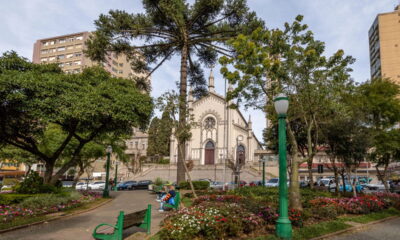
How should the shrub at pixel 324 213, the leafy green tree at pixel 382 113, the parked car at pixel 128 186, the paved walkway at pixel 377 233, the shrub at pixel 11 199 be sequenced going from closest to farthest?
the paved walkway at pixel 377 233
the shrub at pixel 324 213
the shrub at pixel 11 199
the leafy green tree at pixel 382 113
the parked car at pixel 128 186

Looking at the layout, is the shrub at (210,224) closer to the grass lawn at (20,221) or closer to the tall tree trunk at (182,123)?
the grass lawn at (20,221)

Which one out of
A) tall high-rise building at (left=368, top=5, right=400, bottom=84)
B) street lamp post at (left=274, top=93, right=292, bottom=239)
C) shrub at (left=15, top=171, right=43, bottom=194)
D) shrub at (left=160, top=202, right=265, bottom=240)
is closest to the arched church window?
tall high-rise building at (left=368, top=5, right=400, bottom=84)

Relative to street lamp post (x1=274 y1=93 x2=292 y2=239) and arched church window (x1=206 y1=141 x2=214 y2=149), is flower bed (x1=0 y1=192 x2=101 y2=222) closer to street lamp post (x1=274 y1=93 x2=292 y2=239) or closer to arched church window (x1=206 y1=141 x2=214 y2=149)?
street lamp post (x1=274 y1=93 x2=292 y2=239)

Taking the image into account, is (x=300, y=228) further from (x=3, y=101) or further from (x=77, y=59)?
(x=77, y=59)

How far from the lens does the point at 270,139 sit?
2536cm

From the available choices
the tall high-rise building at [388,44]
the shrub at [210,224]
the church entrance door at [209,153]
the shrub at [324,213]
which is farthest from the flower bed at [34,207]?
the tall high-rise building at [388,44]

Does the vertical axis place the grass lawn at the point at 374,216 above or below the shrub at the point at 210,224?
below

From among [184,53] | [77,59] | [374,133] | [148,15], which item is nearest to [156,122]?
[184,53]

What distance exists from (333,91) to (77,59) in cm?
7109

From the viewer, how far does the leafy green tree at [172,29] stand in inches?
803

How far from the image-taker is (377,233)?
8.98m

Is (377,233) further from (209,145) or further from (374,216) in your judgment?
(209,145)

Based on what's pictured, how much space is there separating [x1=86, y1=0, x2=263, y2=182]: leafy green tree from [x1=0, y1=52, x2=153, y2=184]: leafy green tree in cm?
529

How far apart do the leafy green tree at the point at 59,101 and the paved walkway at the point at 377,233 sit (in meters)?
10.3
